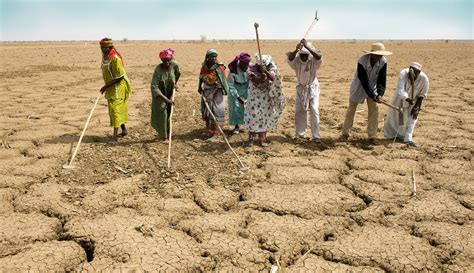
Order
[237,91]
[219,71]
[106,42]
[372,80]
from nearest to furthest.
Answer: [106,42] < [372,80] < [219,71] < [237,91]

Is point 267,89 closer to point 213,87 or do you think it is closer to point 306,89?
point 306,89

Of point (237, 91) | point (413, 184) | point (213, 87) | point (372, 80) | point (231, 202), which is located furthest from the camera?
point (237, 91)

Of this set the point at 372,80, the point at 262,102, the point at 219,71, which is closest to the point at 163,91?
the point at 219,71

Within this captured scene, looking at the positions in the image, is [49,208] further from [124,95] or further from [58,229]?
[124,95]

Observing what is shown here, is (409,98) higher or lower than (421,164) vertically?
higher

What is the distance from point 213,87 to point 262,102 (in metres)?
0.75

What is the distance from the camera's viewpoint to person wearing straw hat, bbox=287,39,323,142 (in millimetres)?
5094

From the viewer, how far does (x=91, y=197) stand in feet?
12.2

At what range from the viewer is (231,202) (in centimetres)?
371

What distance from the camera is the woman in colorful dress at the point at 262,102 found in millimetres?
5129

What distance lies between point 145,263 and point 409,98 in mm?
4086

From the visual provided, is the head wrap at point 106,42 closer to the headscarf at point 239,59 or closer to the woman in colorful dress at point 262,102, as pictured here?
the headscarf at point 239,59

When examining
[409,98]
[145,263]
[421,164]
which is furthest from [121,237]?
[409,98]

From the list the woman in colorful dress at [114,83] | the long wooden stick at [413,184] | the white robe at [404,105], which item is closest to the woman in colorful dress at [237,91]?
the woman in colorful dress at [114,83]
